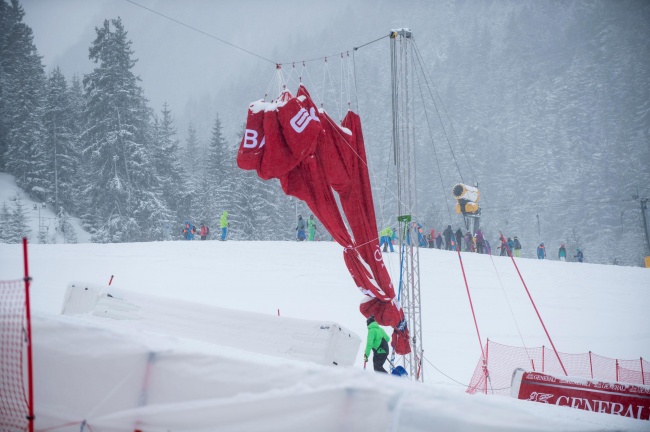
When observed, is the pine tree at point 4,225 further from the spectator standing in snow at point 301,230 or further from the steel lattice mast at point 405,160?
the steel lattice mast at point 405,160

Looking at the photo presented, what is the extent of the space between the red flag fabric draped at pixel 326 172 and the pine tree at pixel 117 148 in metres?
29.4

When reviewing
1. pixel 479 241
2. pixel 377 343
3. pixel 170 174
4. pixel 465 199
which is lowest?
pixel 377 343

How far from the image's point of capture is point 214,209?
47000 mm

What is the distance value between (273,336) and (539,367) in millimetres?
6364

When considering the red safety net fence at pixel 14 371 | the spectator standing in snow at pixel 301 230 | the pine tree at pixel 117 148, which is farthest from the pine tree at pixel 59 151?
the red safety net fence at pixel 14 371

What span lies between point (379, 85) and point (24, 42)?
9912 centimetres

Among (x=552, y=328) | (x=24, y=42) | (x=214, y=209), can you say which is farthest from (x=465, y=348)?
(x=24, y=42)

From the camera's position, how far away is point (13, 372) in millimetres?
3166

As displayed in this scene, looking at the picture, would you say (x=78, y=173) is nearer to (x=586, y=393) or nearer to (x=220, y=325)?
(x=220, y=325)

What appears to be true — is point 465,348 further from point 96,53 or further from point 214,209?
point 214,209

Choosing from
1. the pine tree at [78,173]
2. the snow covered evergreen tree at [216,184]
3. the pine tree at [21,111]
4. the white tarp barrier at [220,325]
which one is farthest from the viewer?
the snow covered evergreen tree at [216,184]

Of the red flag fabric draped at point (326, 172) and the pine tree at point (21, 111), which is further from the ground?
the pine tree at point (21, 111)

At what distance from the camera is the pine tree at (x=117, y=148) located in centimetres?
3559

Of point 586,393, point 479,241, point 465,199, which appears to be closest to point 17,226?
point 465,199
